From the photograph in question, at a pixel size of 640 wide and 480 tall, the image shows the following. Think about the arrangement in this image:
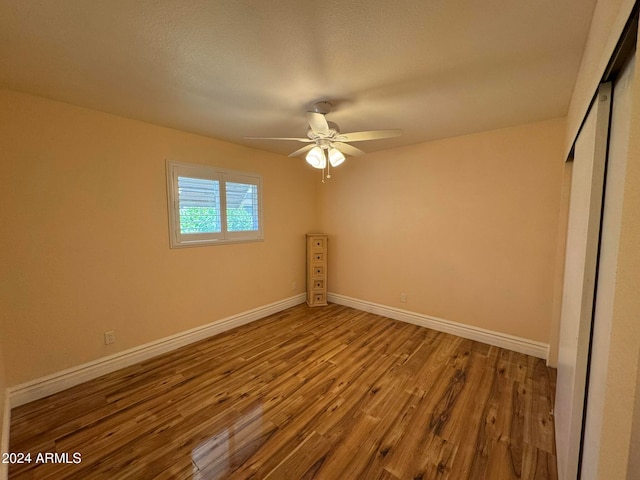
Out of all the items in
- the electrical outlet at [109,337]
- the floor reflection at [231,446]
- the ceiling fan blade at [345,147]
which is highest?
the ceiling fan blade at [345,147]

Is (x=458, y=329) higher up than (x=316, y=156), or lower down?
lower down

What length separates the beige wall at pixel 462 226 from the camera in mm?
2490

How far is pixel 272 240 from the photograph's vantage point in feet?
12.2

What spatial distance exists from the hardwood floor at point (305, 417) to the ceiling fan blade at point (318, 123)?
81.6 inches

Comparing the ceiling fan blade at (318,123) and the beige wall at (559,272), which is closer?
the ceiling fan blade at (318,123)

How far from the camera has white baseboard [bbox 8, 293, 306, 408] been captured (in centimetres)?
198

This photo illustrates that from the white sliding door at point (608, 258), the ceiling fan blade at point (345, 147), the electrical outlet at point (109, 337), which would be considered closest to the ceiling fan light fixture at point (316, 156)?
the ceiling fan blade at point (345, 147)

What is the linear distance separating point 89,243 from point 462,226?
3.74 m

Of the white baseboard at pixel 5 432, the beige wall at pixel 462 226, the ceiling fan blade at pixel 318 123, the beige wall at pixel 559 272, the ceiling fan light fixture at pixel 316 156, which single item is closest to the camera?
the white baseboard at pixel 5 432

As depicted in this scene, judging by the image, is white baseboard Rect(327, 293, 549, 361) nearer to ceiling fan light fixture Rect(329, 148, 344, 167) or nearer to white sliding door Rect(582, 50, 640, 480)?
white sliding door Rect(582, 50, 640, 480)

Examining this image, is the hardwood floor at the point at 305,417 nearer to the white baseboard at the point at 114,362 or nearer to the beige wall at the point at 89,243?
the white baseboard at the point at 114,362

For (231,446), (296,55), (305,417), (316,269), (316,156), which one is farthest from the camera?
(316,269)

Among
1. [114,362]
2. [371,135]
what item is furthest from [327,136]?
[114,362]

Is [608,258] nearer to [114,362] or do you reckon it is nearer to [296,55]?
[296,55]
